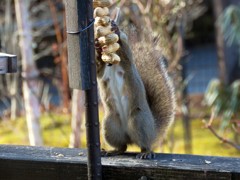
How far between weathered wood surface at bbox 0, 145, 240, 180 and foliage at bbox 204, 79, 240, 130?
2.76 m

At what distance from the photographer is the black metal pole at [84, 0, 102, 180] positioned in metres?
1.57

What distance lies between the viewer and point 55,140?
562cm

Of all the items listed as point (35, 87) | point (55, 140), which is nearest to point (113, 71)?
point (35, 87)

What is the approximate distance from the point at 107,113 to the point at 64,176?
1.87 feet

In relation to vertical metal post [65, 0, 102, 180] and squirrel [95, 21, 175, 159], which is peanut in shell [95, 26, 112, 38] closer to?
vertical metal post [65, 0, 102, 180]

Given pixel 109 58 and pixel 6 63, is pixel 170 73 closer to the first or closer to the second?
pixel 109 58

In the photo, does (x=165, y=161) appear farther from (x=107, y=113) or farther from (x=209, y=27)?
(x=209, y=27)

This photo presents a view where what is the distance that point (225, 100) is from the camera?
16.1 ft

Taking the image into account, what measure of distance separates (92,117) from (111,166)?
0.24m

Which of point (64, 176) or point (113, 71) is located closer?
point (64, 176)

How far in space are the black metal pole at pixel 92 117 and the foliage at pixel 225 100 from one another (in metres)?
2.96

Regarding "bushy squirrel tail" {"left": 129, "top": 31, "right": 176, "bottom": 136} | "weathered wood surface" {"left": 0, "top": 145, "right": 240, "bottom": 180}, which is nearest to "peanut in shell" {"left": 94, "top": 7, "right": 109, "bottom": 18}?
"weathered wood surface" {"left": 0, "top": 145, "right": 240, "bottom": 180}

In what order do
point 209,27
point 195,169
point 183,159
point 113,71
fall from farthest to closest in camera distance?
point 209,27 → point 113,71 → point 183,159 → point 195,169

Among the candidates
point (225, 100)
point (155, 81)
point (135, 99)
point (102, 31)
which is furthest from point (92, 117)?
point (225, 100)
